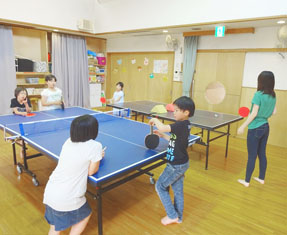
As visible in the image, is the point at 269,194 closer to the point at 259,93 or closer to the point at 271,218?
the point at 271,218

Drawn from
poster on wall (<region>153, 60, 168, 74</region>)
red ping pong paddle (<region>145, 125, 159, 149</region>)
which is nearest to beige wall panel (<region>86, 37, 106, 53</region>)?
poster on wall (<region>153, 60, 168, 74</region>)

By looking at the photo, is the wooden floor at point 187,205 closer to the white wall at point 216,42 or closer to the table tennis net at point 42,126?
the table tennis net at point 42,126

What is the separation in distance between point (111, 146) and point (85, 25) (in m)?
5.82

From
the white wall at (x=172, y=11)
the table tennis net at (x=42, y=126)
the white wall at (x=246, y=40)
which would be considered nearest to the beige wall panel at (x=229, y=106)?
the white wall at (x=246, y=40)

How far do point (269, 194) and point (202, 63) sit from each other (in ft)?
12.9

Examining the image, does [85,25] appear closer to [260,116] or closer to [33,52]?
[33,52]

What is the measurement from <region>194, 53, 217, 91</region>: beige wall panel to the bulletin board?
908 mm

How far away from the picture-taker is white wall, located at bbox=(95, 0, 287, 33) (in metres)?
4.23

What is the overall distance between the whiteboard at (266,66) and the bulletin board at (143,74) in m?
2.20

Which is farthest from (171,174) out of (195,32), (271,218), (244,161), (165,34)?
(165,34)

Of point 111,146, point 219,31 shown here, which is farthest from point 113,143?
point 219,31

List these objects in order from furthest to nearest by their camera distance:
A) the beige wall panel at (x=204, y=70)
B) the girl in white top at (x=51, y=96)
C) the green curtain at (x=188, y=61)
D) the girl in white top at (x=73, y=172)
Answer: the green curtain at (x=188, y=61), the beige wall panel at (x=204, y=70), the girl in white top at (x=51, y=96), the girl in white top at (x=73, y=172)

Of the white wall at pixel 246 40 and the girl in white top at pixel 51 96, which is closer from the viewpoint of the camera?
the girl in white top at pixel 51 96

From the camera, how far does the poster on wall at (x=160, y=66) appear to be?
23.1 feet
